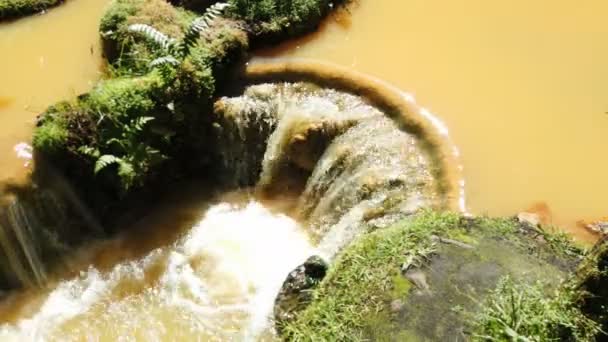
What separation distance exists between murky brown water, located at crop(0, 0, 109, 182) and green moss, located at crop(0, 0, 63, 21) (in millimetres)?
114

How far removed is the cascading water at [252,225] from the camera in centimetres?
738

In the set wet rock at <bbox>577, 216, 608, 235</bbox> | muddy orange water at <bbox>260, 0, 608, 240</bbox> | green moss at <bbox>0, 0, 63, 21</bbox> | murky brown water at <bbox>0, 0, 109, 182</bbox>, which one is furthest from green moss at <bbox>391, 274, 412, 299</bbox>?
green moss at <bbox>0, 0, 63, 21</bbox>

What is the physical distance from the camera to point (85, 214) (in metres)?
8.08

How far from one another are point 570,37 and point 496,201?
123 inches

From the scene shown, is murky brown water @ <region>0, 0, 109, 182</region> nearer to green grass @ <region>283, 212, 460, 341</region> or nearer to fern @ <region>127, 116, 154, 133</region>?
fern @ <region>127, 116, 154, 133</region>

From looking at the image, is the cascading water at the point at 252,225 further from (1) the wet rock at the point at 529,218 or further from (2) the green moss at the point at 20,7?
(2) the green moss at the point at 20,7

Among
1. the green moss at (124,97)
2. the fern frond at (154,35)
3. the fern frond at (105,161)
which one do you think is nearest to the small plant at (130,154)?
the fern frond at (105,161)

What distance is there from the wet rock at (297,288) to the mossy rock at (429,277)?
0.50 ft

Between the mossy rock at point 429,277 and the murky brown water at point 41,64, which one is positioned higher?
the murky brown water at point 41,64

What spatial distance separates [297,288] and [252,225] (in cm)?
220

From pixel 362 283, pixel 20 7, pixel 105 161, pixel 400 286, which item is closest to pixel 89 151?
pixel 105 161

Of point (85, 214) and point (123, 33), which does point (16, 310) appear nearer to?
point (85, 214)

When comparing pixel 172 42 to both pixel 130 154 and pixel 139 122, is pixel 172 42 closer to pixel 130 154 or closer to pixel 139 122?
pixel 139 122

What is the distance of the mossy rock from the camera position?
17.6 feet
